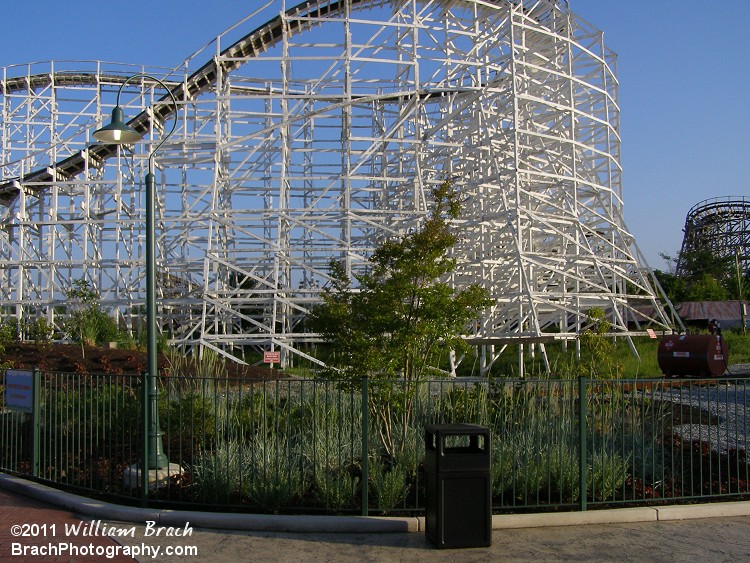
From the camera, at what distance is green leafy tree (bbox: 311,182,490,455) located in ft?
28.0

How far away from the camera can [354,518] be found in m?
6.89

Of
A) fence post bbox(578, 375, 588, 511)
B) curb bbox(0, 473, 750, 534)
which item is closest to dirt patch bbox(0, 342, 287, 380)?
curb bbox(0, 473, 750, 534)

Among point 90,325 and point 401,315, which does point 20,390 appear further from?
point 90,325

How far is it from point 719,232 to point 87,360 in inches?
2046

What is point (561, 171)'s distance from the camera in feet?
86.6

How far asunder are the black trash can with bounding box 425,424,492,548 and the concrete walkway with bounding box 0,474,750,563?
0.37ft

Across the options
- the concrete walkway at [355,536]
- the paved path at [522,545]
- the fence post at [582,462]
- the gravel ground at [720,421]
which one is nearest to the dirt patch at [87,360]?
the concrete walkway at [355,536]

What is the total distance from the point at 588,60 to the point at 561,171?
416 cm

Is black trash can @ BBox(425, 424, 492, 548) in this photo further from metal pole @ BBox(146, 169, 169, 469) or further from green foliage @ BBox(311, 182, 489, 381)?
metal pole @ BBox(146, 169, 169, 469)

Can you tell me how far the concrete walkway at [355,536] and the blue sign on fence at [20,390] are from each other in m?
1.65

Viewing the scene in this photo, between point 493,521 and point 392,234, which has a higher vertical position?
point 392,234

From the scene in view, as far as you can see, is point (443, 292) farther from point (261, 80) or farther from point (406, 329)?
point (261, 80)

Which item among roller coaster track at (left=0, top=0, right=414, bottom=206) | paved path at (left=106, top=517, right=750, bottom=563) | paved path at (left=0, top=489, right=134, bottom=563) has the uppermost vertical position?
roller coaster track at (left=0, top=0, right=414, bottom=206)

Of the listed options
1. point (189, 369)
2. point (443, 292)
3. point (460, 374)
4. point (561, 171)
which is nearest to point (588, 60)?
point (561, 171)
